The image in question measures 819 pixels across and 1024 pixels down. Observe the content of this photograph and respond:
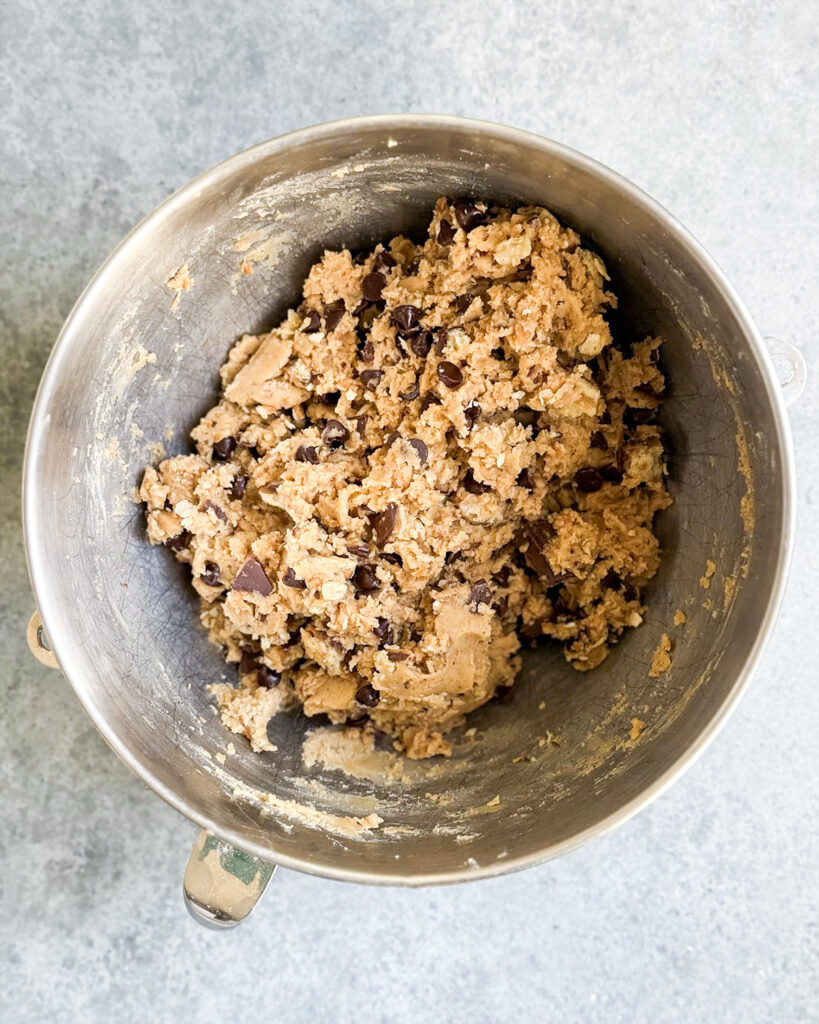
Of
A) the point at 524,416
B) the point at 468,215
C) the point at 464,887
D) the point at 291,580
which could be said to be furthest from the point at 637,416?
the point at 464,887

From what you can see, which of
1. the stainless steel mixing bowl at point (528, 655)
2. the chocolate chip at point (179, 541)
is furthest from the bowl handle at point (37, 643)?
the chocolate chip at point (179, 541)

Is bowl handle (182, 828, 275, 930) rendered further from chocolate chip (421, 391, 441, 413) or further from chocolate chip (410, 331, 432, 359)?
chocolate chip (410, 331, 432, 359)

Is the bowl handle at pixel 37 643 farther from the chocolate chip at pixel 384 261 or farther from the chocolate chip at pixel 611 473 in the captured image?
the chocolate chip at pixel 611 473

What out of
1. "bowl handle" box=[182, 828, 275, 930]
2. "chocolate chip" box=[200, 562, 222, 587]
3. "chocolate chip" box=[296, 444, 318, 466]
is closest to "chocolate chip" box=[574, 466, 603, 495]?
"chocolate chip" box=[296, 444, 318, 466]

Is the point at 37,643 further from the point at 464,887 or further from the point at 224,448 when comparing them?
the point at 464,887

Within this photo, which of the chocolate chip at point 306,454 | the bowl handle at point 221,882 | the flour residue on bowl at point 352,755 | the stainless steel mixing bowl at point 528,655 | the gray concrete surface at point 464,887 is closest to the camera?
the stainless steel mixing bowl at point 528,655

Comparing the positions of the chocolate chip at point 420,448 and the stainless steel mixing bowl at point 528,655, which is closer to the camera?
the stainless steel mixing bowl at point 528,655
